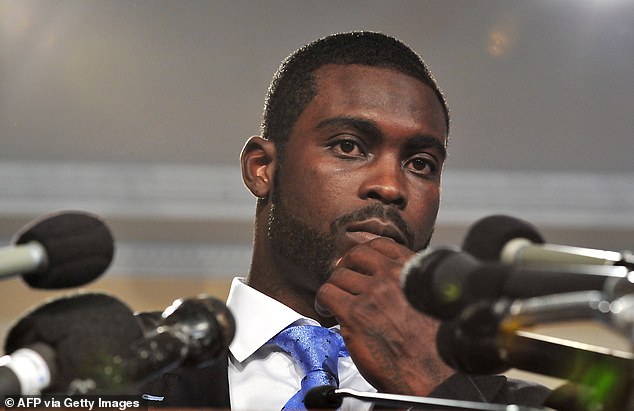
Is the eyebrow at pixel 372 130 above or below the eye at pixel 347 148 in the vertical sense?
above

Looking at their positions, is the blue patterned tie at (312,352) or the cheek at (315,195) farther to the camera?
the cheek at (315,195)

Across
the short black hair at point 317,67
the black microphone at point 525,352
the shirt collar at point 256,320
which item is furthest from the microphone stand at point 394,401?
the short black hair at point 317,67

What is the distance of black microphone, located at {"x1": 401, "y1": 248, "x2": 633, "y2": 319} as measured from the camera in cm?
85

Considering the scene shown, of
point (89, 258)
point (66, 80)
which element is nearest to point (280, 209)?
point (89, 258)

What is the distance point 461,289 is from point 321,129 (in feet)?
3.48

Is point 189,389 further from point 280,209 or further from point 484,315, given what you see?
point 484,315

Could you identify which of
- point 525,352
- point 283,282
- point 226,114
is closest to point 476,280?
point 525,352

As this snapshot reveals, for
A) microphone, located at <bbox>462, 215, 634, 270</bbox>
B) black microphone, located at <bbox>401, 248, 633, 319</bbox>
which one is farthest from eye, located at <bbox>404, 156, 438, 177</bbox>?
black microphone, located at <bbox>401, 248, 633, 319</bbox>

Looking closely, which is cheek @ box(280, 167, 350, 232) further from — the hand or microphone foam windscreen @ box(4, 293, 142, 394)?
microphone foam windscreen @ box(4, 293, 142, 394)

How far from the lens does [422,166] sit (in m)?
1.89

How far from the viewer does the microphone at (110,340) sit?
892 mm

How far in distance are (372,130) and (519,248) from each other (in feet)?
3.10

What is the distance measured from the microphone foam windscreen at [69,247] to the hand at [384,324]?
600mm

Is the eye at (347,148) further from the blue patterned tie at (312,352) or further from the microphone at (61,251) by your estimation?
the microphone at (61,251)
